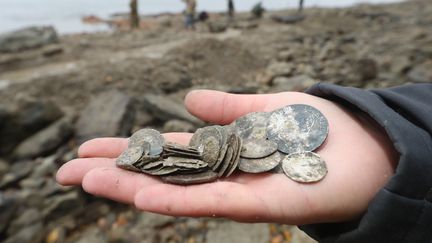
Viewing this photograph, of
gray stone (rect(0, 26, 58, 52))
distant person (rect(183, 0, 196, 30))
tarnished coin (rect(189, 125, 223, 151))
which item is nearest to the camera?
tarnished coin (rect(189, 125, 223, 151))

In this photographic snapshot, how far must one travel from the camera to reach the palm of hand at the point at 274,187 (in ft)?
5.63

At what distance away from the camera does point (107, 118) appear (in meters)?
4.80

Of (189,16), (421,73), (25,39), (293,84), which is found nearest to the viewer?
(293,84)

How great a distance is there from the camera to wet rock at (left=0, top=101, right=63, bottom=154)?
440 centimetres

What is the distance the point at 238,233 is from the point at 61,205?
182 cm

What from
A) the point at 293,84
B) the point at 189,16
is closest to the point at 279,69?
the point at 293,84

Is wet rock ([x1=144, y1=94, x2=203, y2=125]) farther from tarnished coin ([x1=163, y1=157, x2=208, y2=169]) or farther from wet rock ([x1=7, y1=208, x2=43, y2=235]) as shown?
tarnished coin ([x1=163, y1=157, x2=208, y2=169])

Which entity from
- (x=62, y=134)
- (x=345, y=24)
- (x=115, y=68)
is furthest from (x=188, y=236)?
(x=345, y=24)

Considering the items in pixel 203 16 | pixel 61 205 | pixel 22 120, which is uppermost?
pixel 203 16

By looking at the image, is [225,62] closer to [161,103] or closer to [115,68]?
[115,68]

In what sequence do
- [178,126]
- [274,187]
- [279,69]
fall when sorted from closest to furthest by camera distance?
[274,187] < [178,126] < [279,69]

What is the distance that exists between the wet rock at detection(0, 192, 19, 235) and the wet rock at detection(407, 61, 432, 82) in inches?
250

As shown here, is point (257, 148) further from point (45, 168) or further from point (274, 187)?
point (45, 168)

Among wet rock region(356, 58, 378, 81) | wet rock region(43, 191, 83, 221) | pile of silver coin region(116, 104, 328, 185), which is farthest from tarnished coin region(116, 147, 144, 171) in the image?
wet rock region(356, 58, 378, 81)
